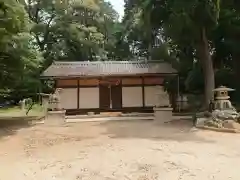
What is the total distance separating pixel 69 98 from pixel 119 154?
44.3ft

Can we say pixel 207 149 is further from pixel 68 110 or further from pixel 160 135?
pixel 68 110

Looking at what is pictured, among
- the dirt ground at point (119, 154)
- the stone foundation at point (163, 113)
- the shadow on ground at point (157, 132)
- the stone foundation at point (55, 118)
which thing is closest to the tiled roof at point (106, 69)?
the stone foundation at point (55, 118)

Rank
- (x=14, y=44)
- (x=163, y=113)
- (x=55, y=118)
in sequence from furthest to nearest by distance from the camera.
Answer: (x=163, y=113) → (x=55, y=118) → (x=14, y=44)

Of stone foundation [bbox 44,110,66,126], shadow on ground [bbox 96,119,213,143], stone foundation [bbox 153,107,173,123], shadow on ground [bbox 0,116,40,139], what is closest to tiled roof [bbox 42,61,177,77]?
stone foundation [bbox 44,110,66,126]

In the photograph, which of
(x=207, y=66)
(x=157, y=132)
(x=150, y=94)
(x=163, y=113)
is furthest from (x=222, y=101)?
(x=150, y=94)

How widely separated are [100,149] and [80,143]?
1.37m

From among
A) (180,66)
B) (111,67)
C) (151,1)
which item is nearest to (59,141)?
(151,1)

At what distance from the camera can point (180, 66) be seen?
79.7 ft

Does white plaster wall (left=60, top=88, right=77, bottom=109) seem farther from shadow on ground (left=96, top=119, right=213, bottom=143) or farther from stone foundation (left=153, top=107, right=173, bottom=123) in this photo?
shadow on ground (left=96, top=119, right=213, bottom=143)

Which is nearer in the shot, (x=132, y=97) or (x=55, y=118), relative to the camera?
(x=55, y=118)

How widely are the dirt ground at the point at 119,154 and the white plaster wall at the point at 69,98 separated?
761cm

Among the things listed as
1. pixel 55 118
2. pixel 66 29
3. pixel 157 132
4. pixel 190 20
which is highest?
pixel 66 29

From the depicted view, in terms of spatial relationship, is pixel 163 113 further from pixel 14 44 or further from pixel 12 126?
pixel 14 44

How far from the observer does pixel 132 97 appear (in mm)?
22922
